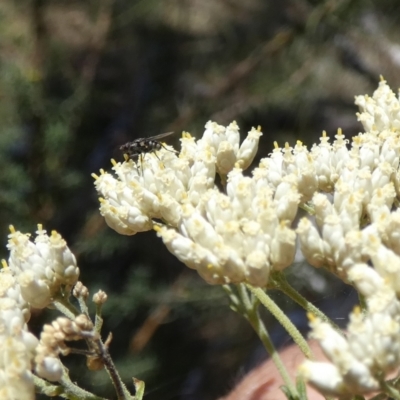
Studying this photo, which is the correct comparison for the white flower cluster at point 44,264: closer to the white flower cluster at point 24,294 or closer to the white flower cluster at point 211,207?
the white flower cluster at point 24,294

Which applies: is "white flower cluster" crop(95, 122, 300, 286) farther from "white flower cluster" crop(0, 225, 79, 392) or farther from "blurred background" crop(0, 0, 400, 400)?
"blurred background" crop(0, 0, 400, 400)

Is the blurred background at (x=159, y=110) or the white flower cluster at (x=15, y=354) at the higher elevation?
the blurred background at (x=159, y=110)

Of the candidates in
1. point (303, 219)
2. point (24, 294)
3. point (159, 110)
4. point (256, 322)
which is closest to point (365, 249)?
point (303, 219)

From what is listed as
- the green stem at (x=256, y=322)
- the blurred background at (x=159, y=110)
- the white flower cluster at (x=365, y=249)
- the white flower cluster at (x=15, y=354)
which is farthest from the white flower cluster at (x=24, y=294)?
the blurred background at (x=159, y=110)

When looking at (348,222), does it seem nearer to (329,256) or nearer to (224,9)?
(329,256)

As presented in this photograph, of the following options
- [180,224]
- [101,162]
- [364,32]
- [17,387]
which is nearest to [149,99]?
[101,162]

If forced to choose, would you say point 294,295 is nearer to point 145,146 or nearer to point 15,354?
point 15,354

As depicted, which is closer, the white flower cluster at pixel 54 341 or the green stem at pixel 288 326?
the white flower cluster at pixel 54 341
